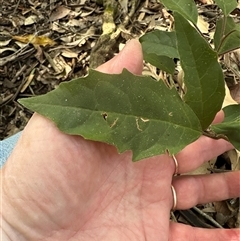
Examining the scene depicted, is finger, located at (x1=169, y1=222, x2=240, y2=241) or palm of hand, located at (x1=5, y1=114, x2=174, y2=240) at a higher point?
palm of hand, located at (x1=5, y1=114, x2=174, y2=240)

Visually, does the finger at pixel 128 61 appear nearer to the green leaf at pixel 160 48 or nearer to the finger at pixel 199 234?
the green leaf at pixel 160 48

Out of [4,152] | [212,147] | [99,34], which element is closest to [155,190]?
[212,147]

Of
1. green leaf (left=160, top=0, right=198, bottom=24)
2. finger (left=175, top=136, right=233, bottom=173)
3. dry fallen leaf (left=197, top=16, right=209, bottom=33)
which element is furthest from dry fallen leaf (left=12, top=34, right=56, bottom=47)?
green leaf (left=160, top=0, right=198, bottom=24)

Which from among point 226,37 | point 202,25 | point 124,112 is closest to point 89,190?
point 124,112

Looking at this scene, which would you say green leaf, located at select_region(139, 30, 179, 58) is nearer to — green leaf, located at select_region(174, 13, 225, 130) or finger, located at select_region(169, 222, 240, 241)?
green leaf, located at select_region(174, 13, 225, 130)

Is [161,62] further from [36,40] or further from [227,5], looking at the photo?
[36,40]

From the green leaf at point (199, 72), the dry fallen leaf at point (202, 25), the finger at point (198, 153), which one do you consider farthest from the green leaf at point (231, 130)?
the dry fallen leaf at point (202, 25)
